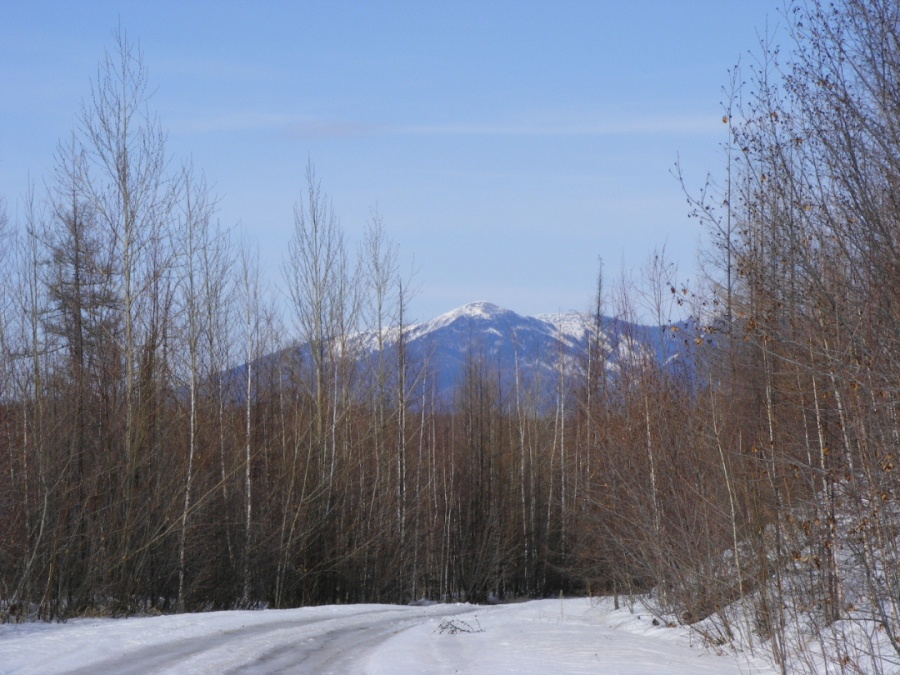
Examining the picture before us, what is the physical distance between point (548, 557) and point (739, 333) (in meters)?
30.4

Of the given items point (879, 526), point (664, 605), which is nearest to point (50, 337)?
point (664, 605)

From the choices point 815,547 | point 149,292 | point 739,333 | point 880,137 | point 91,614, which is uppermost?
point 149,292

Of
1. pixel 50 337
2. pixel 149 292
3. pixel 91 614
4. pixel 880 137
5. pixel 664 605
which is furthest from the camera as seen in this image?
pixel 50 337

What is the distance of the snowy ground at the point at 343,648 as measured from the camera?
1039 cm

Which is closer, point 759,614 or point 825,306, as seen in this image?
point 825,306

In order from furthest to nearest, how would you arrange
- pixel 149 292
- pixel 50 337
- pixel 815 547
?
pixel 50 337, pixel 149 292, pixel 815 547

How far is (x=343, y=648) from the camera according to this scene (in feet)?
41.7

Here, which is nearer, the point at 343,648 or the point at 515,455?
the point at 343,648

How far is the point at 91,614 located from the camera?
59.9 feet

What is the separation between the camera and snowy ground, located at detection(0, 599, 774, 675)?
10.4 m

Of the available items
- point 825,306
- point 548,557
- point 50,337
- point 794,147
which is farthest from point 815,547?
point 50,337

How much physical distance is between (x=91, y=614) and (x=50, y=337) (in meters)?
22.3

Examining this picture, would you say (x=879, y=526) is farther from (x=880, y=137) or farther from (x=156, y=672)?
(x=156, y=672)

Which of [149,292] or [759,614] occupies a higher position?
[149,292]
